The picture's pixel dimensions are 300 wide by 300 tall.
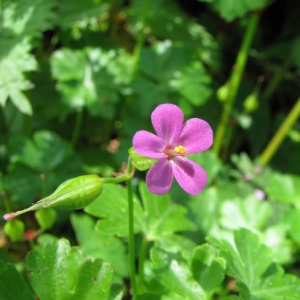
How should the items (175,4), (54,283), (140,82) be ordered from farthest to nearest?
(175,4) → (140,82) → (54,283)

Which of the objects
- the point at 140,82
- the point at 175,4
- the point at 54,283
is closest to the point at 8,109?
the point at 140,82

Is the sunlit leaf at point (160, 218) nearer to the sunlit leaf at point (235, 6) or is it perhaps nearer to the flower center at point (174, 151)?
the flower center at point (174, 151)

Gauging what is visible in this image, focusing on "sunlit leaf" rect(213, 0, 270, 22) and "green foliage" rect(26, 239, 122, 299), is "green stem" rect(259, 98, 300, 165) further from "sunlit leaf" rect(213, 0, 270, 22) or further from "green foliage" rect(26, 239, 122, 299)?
"green foliage" rect(26, 239, 122, 299)

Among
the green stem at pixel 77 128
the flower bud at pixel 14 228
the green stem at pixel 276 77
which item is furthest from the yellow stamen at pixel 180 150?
the green stem at pixel 276 77

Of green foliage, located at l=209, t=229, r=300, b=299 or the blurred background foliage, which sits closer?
green foliage, located at l=209, t=229, r=300, b=299

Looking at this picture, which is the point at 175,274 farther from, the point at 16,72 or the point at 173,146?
the point at 16,72

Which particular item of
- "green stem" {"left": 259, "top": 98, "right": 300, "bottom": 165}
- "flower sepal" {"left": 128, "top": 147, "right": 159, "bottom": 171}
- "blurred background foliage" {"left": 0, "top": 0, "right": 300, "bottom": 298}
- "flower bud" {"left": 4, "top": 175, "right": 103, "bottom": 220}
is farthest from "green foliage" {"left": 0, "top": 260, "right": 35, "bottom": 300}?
"green stem" {"left": 259, "top": 98, "right": 300, "bottom": 165}

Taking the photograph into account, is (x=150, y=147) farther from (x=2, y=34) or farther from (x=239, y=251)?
(x=2, y=34)

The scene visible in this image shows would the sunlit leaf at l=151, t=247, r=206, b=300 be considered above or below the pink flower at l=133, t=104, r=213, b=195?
below
